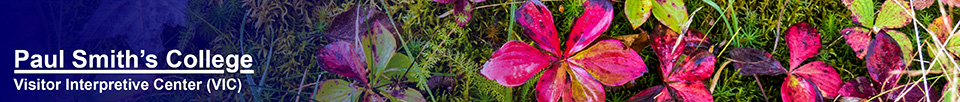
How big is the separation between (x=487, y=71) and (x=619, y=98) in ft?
0.47

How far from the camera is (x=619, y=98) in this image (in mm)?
673

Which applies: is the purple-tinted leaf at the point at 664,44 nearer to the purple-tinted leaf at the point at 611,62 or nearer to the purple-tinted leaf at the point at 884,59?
the purple-tinted leaf at the point at 611,62

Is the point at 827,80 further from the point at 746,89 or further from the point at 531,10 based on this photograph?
the point at 531,10

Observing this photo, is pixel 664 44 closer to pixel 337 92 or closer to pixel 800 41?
pixel 800 41

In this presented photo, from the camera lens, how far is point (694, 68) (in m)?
0.67

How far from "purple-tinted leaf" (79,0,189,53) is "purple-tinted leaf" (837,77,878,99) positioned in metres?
0.69

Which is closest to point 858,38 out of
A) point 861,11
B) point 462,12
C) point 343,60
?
point 861,11

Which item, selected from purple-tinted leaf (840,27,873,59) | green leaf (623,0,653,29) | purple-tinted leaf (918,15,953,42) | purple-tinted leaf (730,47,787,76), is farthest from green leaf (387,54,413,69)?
purple-tinted leaf (918,15,953,42)

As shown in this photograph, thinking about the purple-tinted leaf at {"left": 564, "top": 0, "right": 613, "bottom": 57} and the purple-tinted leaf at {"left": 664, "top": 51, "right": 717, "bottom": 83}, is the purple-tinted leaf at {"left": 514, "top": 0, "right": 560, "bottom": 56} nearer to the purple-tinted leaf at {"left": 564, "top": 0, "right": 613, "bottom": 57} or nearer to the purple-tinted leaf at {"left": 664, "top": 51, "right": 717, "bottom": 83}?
the purple-tinted leaf at {"left": 564, "top": 0, "right": 613, "bottom": 57}

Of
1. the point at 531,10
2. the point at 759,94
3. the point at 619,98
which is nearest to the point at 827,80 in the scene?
the point at 759,94

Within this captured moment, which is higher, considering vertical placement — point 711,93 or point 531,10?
point 531,10

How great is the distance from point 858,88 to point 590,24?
316mm

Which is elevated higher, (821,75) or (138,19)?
(138,19)

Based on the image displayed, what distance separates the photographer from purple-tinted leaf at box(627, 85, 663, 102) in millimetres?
667
